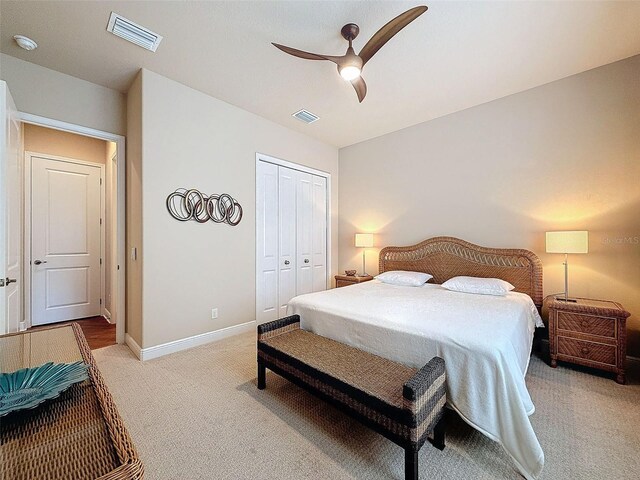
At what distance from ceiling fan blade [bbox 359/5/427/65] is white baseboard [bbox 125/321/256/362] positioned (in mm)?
3192

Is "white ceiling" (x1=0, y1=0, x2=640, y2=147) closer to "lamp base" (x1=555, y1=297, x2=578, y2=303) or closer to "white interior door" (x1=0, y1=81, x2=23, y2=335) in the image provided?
"white interior door" (x1=0, y1=81, x2=23, y2=335)

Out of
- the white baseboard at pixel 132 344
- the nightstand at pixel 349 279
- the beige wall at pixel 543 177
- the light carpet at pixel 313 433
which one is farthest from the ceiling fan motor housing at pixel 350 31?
the white baseboard at pixel 132 344

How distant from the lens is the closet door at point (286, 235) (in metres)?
4.11

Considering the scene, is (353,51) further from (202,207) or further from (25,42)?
(25,42)

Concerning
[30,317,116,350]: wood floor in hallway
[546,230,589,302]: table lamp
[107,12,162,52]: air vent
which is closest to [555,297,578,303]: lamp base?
[546,230,589,302]: table lamp

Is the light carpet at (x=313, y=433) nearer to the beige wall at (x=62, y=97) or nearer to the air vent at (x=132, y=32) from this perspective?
the beige wall at (x=62, y=97)

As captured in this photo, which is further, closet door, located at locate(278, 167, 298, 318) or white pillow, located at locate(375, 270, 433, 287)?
closet door, located at locate(278, 167, 298, 318)

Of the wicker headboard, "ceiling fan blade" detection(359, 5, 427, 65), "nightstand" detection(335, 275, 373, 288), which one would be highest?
"ceiling fan blade" detection(359, 5, 427, 65)

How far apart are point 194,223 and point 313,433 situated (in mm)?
2417

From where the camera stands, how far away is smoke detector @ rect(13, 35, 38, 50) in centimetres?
226

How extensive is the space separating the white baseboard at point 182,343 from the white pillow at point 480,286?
260cm

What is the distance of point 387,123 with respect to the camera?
156 inches

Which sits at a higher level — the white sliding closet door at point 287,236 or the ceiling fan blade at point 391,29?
the ceiling fan blade at point 391,29

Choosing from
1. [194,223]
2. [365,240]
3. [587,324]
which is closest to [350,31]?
[194,223]
